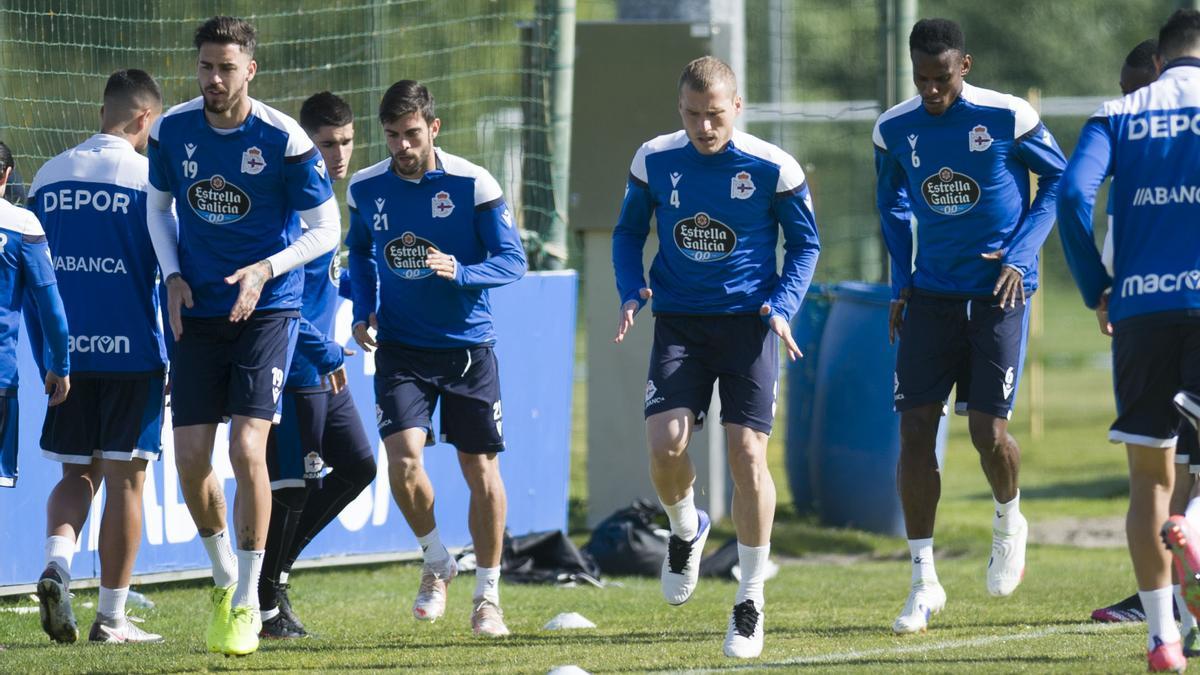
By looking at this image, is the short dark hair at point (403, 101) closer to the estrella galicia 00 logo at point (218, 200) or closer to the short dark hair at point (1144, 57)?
the estrella galicia 00 logo at point (218, 200)

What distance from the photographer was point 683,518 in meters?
7.00

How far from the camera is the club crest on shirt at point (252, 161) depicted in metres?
6.29

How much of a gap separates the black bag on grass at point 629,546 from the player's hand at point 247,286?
4.35 metres

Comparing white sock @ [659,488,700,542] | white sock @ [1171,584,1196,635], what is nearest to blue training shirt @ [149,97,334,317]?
white sock @ [659,488,700,542]

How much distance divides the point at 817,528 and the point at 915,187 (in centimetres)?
527

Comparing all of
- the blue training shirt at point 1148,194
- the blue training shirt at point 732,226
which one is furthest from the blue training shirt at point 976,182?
the blue training shirt at point 1148,194

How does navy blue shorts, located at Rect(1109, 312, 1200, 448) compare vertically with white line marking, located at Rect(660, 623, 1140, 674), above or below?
above

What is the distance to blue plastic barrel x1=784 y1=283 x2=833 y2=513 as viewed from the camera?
12.4 m

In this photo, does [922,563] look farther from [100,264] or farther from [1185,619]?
[100,264]

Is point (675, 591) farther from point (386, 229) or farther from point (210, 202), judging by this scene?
point (210, 202)

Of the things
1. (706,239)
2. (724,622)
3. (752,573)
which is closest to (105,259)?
(706,239)

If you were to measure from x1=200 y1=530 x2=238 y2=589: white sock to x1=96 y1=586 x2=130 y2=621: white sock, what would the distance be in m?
0.66

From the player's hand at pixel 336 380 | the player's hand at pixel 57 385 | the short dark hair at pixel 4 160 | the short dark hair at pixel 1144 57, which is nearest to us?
the player's hand at pixel 57 385

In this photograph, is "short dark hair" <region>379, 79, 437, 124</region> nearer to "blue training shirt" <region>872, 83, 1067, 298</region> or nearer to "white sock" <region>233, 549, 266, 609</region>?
"white sock" <region>233, 549, 266, 609</region>
